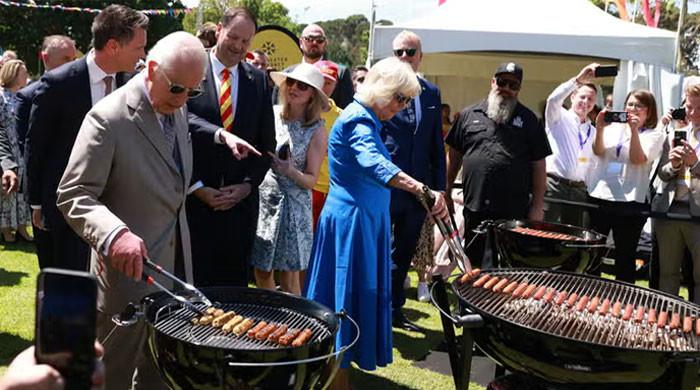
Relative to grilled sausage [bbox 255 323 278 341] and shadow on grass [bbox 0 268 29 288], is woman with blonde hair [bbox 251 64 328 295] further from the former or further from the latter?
shadow on grass [bbox 0 268 29 288]

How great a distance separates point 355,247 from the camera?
376cm

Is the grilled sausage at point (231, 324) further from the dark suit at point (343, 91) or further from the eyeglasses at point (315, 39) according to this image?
the dark suit at point (343, 91)

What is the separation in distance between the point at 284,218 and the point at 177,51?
211 centimetres

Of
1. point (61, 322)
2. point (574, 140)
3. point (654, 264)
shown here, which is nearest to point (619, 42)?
point (574, 140)

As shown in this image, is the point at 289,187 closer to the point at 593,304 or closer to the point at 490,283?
the point at 490,283

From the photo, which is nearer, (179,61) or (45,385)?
(45,385)

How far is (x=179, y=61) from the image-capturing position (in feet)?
8.62

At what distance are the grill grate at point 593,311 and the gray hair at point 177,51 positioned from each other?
1.45 m

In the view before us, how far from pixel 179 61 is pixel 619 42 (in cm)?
792

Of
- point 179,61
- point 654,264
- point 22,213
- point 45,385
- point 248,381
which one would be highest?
point 179,61

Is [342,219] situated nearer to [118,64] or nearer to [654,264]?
[118,64]

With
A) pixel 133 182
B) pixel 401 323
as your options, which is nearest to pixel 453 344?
pixel 133 182

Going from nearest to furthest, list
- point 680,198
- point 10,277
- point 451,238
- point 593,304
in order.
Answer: point 593,304 → point 451,238 → point 680,198 → point 10,277

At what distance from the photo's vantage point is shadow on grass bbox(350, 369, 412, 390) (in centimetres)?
442
